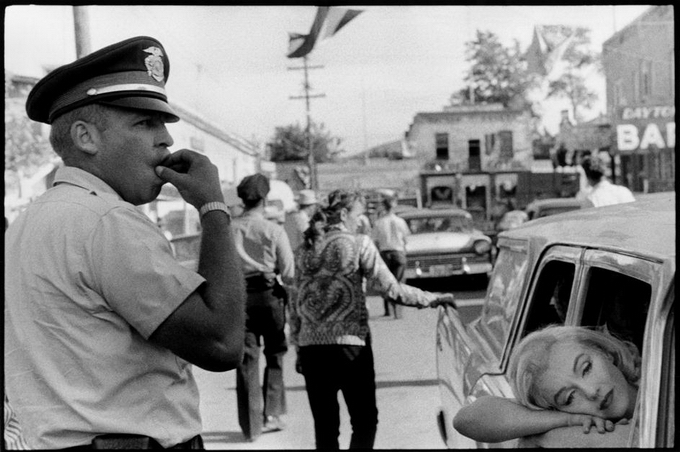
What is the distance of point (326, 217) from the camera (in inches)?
168

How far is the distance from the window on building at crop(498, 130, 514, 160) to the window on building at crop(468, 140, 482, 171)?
3.57 ft

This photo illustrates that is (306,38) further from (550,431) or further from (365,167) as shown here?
(365,167)

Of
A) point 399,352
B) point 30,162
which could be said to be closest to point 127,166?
point 30,162

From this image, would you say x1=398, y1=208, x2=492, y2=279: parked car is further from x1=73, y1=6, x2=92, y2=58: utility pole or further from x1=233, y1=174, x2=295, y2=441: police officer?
x1=233, y1=174, x2=295, y2=441: police officer

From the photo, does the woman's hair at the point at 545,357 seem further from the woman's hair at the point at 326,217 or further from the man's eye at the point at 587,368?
the woman's hair at the point at 326,217

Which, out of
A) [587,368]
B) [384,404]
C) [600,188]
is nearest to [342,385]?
[384,404]

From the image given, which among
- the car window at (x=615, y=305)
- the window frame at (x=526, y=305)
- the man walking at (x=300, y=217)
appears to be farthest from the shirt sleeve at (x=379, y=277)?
the man walking at (x=300, y=217)

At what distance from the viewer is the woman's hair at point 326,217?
423 cm

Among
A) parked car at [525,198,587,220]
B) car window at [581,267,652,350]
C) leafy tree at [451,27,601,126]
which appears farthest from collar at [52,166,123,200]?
leafy tree at [451,27,601,126]

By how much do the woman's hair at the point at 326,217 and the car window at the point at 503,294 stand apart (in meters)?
1.10

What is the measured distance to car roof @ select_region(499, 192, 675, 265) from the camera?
180 centimetres

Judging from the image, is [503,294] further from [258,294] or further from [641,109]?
[641,109]

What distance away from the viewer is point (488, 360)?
2854mm

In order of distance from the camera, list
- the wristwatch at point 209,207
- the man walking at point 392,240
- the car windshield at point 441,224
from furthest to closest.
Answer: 1. the car windshield at point 441,224
2. the man walking at point 392,240
3. the wristwatch at point 209,207
